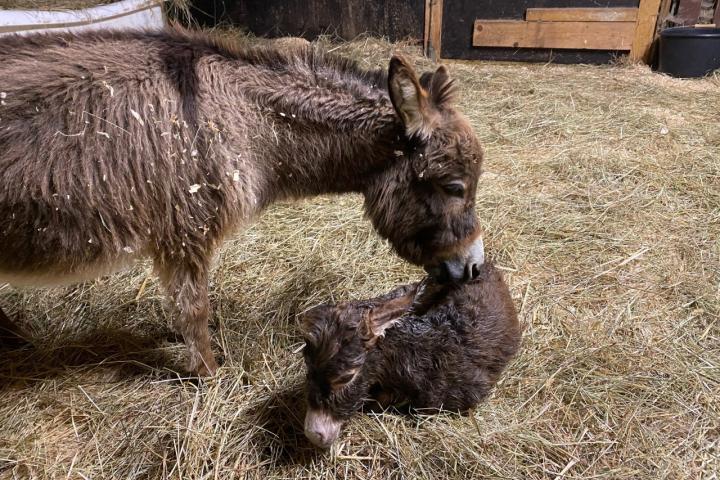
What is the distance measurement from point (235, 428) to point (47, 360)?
1255 mm

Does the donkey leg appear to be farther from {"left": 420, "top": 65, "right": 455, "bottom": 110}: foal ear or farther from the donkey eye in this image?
{"left": 420, "top": 65, "right": 455, "bottom": 110}: foal ear

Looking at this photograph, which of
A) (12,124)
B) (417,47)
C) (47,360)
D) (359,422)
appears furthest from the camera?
(417,47)

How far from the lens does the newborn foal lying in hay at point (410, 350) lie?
75.2 inches

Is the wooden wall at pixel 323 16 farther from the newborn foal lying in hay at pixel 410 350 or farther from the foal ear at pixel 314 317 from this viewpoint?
the foal ear at pixel 314 317

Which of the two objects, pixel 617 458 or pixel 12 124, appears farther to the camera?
pixel 617 458

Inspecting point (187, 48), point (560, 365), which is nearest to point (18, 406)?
point (187, 48)

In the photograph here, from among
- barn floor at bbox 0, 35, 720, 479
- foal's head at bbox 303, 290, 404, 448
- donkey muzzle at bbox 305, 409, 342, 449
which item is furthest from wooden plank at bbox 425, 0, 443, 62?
donkey muzzle at bbox 305, 409, 342, 449

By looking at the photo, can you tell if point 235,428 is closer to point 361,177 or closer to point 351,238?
point 361,177

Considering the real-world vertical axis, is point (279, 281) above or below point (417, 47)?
below

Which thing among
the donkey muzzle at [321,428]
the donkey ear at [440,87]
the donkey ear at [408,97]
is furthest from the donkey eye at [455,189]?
the donkey muzzle at [321,428]

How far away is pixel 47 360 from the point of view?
8.51ft

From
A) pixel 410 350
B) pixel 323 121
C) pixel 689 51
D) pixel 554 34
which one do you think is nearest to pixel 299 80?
pixel 323 121

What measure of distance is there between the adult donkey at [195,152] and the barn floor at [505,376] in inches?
18.1

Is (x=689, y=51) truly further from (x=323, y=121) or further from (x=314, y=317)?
(x=314, y=317)
